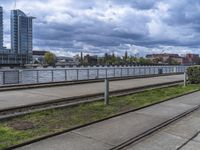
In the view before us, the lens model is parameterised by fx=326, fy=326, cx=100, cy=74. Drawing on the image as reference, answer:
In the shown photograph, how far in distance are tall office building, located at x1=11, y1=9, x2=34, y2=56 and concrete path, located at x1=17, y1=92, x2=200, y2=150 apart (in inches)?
3061

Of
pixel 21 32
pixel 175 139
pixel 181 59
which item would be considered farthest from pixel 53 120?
pixel 181 59

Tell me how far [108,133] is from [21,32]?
3679 inches

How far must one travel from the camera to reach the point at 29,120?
895 cm

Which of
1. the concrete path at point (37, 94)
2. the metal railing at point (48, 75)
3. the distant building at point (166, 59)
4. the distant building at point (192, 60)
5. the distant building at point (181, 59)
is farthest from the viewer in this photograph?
the distant building at point (166, 59)

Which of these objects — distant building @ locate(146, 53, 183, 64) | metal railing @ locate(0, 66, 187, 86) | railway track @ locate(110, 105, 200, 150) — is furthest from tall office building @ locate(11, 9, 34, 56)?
railway track @ locate(110, 105, 200, 150)

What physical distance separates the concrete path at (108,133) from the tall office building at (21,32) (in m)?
77.8

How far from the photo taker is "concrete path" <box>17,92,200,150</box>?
655 cm

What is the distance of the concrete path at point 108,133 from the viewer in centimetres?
655

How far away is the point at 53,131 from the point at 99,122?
67.6 inches

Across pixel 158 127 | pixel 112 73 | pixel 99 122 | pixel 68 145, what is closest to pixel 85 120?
pixel 99 122

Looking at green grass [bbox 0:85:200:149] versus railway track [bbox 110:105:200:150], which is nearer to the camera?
railway track [bbox 110:105:200:150]

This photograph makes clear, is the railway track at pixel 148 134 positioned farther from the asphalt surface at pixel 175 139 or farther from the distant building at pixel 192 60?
the distant building at pixel 192 60

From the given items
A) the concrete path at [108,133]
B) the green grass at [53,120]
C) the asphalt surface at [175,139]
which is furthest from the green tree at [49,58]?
the asphalt surface at [175,139]

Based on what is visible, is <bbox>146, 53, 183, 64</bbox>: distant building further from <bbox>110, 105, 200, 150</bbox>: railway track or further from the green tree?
<bbox>110, 105, 200, 150</bbox>: railway track
